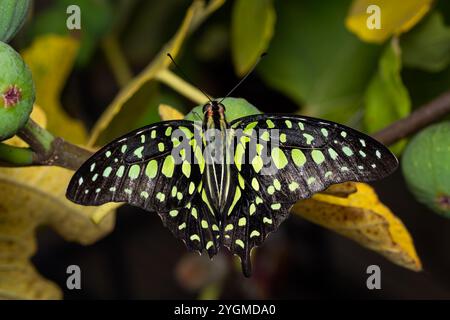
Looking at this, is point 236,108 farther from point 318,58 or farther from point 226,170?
point 318,58

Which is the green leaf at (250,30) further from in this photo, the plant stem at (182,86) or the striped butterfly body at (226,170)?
the striped butterfly body at (226,170)

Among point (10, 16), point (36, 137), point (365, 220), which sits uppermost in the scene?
point (10, 16)

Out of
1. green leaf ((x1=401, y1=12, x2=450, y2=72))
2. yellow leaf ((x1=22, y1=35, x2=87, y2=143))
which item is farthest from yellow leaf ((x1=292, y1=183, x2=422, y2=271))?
yellow leaf ((x1=22, y1=35, x2=87, y2=143))

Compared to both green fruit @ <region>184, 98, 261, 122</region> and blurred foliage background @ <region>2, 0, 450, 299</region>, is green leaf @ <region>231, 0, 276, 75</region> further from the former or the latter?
green fruit @ <region>184, 98, 261, 122</region>

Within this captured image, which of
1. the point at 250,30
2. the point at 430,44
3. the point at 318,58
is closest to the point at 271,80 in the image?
the point at 318,58

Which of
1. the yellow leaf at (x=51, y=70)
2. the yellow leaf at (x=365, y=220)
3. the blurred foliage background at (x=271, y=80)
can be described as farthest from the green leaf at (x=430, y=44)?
the yellow leaf at (x=51, y=70)
